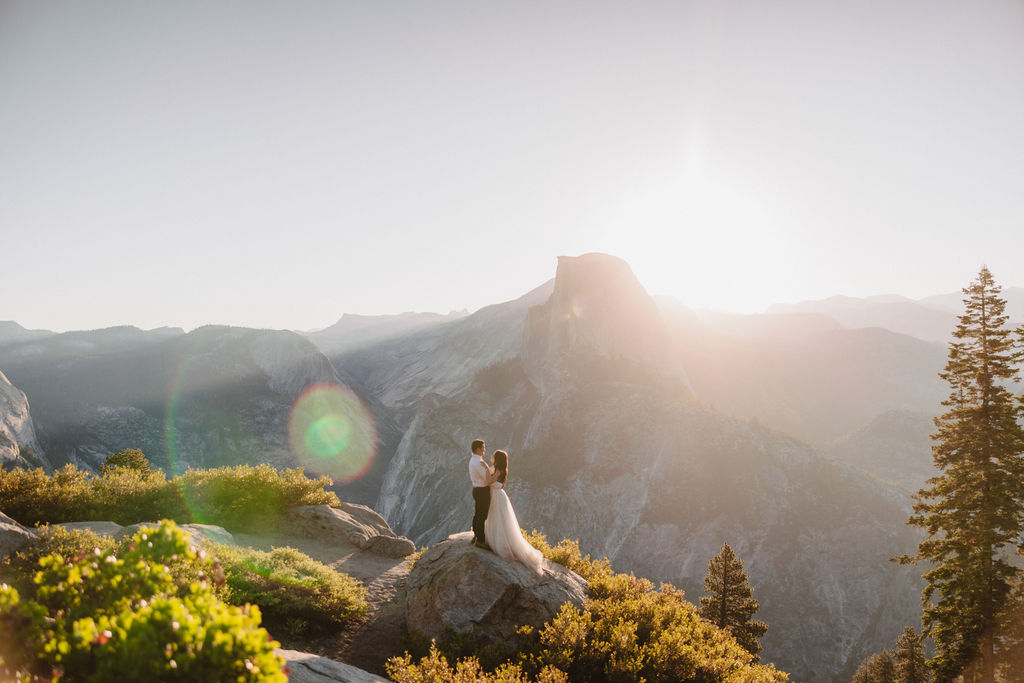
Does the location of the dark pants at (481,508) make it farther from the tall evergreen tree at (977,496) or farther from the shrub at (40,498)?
the tall evergreen tree at (977,496)

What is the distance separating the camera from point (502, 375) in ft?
365

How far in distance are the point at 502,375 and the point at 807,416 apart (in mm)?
69997

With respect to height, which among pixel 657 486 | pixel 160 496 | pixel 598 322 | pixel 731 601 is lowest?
pixel 657 486

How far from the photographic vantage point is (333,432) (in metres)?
121

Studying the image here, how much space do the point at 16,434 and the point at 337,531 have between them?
70.6 metres

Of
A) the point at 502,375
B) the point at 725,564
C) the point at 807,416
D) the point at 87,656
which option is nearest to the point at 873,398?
the point at 807,416

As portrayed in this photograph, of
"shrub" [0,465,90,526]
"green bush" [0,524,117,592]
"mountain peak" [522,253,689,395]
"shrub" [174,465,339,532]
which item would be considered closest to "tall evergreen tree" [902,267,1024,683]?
"shrub" [174,465,339,532]

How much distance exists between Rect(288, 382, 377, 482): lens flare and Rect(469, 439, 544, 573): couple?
3771 inches

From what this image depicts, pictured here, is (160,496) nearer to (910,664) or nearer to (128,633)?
(128,633)

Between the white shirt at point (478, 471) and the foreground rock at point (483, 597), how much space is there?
5.43 ft

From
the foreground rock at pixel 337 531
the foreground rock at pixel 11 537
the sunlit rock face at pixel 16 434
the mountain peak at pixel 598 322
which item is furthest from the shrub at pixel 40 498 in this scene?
the mountain peak at pixel 598 322

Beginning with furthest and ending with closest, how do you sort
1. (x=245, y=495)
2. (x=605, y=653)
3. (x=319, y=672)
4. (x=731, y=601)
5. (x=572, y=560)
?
(x=731, y=601) → (x=245, y=495) → (x=572, y=560) → (x=605, y=653) → (x=319, y=672)

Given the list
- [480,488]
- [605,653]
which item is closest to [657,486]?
[480,488]

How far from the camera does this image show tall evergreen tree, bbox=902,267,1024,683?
19.3 metres
